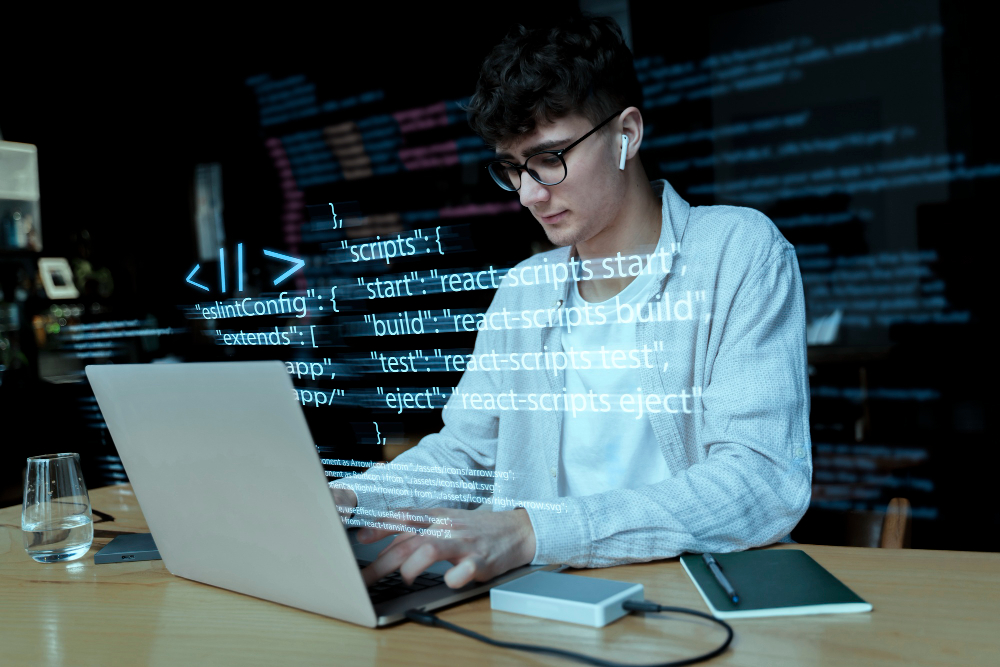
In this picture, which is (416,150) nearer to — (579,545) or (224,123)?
(224,123)

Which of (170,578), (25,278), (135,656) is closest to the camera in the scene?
(135,656)

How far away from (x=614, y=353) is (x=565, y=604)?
0.42 metres

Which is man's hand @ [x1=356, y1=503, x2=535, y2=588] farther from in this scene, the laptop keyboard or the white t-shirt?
the white t-shirt

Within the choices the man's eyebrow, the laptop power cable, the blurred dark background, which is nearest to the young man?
the man's eyebrow

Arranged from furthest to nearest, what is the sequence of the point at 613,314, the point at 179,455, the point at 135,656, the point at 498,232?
the point at 498,232 < the point at 613,314 < the point at 179,455 < the point at 135,656

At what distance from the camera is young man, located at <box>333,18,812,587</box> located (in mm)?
814

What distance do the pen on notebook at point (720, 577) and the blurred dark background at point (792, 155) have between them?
1.26 metres

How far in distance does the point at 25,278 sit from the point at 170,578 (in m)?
3.26

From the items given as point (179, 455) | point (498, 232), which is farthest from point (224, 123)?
point (179, 455)

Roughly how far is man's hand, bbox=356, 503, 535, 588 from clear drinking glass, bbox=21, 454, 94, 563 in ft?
1.45

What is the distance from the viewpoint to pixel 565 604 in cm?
62

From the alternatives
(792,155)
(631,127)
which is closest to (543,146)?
(631,127)

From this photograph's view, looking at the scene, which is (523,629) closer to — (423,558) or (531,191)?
(423,558)

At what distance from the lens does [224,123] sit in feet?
9.74
